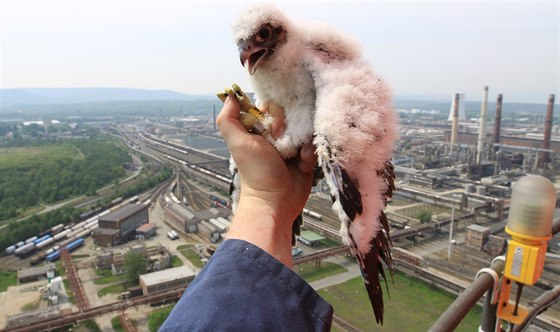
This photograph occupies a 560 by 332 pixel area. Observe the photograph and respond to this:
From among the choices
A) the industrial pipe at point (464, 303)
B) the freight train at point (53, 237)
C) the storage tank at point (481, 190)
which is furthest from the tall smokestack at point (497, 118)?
the industrial pipe at point (464, 303)

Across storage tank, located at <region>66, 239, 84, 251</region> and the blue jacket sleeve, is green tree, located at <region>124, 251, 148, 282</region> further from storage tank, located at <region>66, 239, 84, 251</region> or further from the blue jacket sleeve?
the blue jacket sleeve

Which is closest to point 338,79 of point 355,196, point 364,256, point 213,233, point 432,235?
point 355,196

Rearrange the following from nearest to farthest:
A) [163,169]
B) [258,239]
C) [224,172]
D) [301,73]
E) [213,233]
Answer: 1. [258,239]
2. [301,73]
3. [213,233]
4. [224,172]
5. [163,169]

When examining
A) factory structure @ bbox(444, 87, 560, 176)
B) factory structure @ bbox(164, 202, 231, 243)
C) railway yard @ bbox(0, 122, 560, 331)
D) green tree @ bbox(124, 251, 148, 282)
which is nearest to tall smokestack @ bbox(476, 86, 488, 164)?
factory structure @ bbox(444, 87, 560, 176)

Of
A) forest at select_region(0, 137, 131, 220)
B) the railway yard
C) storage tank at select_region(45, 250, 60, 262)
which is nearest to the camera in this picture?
the railway yard

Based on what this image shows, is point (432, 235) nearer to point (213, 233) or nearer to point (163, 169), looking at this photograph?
point (213, 233)

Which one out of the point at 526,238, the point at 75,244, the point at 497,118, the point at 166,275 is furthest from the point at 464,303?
the point at 497,118
